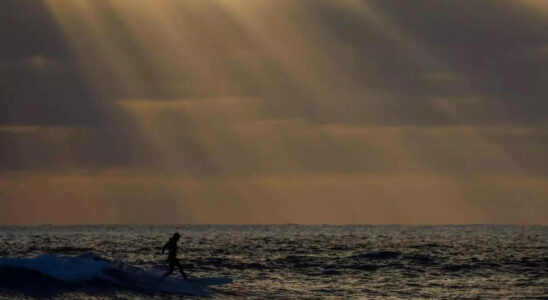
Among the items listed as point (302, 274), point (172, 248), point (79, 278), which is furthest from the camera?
point (302, 274)

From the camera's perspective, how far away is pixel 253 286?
48469 millimetres

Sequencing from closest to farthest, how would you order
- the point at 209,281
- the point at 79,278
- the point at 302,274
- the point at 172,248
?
the point at 79,278 < the point at 172,248 < the point at 209,281 < the point at 302,274

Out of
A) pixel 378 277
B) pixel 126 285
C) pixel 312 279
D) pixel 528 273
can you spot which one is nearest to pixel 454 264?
pixel 528 273

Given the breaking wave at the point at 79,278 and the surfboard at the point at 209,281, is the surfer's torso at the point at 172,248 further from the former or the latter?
the surfboard at the point at 209,281

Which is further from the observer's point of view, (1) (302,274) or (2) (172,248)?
(1) (302,274)

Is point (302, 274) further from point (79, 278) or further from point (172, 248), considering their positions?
point (79, 278)

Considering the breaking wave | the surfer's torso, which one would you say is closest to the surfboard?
the breaking wave

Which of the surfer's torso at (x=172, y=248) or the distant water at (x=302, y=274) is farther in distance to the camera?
the surfer's torso at (x=172, y=248)

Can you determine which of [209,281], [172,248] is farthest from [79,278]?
[209,281]

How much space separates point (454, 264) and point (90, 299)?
3374cm

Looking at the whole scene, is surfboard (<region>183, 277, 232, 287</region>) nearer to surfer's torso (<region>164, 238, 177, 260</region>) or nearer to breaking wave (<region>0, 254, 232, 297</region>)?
breaking wave (<region>0, 254, 232, 297</region>)

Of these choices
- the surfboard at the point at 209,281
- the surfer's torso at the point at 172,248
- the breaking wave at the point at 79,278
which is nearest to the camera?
the breaking wave at the point at 79,278

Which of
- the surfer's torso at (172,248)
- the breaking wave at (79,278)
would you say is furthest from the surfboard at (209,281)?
the surfer's torso at (172,248)

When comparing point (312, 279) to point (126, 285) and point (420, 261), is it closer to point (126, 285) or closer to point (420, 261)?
point (126, 285)
